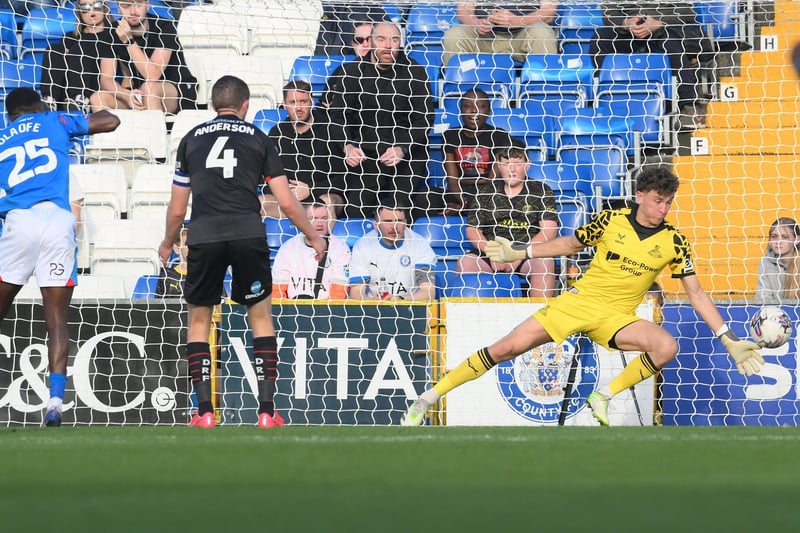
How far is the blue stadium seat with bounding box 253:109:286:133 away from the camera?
10.8 metres

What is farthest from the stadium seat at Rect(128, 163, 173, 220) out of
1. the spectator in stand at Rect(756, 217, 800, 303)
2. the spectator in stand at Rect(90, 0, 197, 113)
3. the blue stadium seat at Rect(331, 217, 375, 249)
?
the spectator in stand at Rect(756, 217, 800, 303)

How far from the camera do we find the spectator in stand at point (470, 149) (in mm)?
10438

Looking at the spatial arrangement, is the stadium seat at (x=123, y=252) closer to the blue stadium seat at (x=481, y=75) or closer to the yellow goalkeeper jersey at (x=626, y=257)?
the blue stadium seat at (x=481, y=75)

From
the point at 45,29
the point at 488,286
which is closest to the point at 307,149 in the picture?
the point at 488,286

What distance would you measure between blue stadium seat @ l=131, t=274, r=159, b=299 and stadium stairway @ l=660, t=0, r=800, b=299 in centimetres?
432

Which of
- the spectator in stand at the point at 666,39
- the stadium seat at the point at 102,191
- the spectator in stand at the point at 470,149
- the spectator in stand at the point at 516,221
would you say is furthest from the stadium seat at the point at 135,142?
the spectator in stand at the point at 666,39

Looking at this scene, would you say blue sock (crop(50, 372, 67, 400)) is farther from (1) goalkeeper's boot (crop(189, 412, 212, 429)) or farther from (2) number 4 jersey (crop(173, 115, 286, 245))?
(2) number 4 jersey (crop(173, 115, 286, 245))

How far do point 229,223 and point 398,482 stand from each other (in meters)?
3.04

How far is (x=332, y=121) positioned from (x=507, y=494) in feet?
25.6

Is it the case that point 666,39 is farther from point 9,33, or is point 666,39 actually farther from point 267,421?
point 267,421

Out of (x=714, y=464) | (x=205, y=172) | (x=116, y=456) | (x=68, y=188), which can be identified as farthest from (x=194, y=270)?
(x=714, y=464)

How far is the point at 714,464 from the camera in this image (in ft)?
13.4

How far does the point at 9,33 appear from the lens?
1157 cm

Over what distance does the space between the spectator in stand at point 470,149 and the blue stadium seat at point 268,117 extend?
4.92ft
